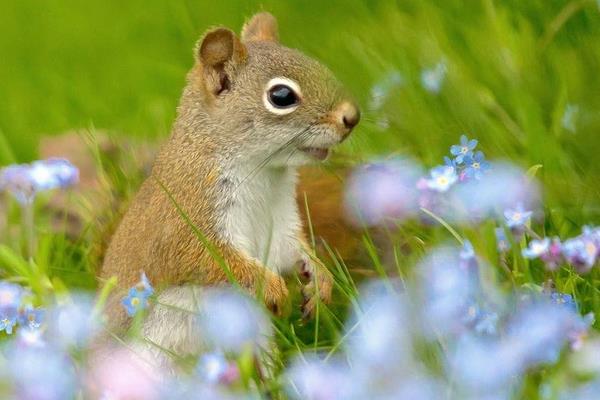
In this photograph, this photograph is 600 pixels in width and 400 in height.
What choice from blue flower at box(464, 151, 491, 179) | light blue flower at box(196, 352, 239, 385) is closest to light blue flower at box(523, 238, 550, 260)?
blue flower at box(464, 151, 491, 179)

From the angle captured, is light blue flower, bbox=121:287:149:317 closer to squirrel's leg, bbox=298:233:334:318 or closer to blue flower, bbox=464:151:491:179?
squirrel's leg, bbox=298:233:334:318

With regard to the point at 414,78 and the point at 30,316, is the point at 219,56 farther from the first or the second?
the point at 414,78

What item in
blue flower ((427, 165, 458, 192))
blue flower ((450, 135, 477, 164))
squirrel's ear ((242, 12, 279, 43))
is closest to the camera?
blue flower ((427, 165, 458, 192))

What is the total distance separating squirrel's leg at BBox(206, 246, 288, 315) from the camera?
296 cm

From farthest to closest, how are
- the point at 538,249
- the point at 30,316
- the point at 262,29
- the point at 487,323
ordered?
the point at 262,29 < the point at 30,316 < the point at 538,249 < the point at 487,323

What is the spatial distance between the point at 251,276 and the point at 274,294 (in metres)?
0.09

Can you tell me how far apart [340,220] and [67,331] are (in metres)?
1.54

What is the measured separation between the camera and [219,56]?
123 inches

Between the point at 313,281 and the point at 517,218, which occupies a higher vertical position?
the point at 517,218

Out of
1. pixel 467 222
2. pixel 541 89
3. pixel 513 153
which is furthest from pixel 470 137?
pixel 467 222

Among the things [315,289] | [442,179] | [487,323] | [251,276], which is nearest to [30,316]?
[251,276]

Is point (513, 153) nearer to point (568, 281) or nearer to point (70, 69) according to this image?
point (568, 281)

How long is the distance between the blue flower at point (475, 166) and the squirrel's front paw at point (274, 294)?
60 cm

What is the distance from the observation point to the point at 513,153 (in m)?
3.55
